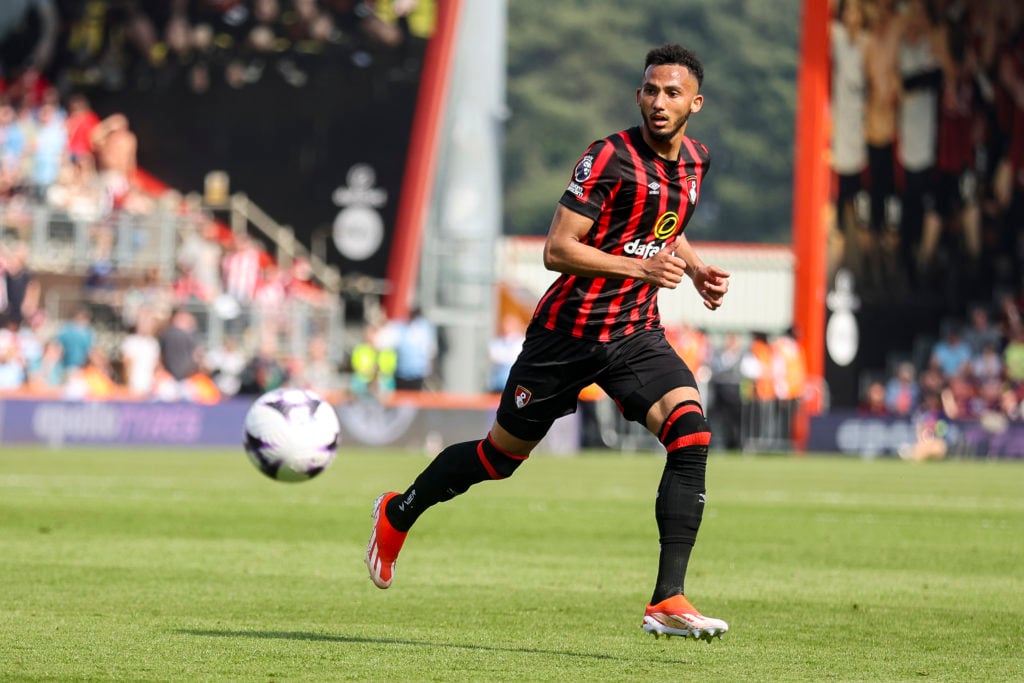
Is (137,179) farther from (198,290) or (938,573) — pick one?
(938,573)

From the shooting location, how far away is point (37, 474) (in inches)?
660

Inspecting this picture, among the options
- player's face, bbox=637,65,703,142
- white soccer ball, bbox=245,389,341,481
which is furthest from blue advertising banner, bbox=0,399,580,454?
player's face, bbox=637,65,703,142

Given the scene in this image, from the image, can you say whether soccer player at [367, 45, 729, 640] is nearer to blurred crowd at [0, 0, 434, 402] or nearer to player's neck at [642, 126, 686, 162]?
player's neck at [642, 126, 686, 162]

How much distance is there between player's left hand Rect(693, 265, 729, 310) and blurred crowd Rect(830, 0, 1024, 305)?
23.3 meters

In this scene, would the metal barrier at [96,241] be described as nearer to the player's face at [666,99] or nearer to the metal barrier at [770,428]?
the metal barrier at [770,428]

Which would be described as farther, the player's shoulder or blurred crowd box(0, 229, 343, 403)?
blurred crowd box(0, 229, 343, 403)

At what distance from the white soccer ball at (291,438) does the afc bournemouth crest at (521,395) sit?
9.77ft

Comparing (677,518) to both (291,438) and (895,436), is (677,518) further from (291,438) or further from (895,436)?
(895,436)

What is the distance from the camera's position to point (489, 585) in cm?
908

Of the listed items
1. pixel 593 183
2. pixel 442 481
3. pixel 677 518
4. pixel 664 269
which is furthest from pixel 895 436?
pixel 664 269

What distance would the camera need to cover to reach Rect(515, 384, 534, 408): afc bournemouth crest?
7340 mm

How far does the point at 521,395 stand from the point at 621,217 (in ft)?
2.69

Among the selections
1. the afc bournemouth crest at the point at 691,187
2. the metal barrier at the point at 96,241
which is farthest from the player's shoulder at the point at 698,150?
the metal barrier at the point at 96,241

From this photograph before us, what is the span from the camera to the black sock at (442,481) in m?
7.63
